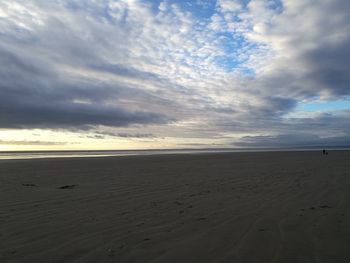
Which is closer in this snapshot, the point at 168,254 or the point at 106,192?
the point at 168,254

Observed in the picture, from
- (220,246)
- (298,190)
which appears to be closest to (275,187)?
(298,190)

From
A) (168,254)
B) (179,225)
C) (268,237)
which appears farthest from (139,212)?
(268,237)

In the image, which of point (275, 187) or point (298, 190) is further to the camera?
point (275, 187)

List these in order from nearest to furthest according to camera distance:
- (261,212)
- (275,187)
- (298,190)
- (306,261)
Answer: (306,261)
(261,212)
(298,190)
(275,187)

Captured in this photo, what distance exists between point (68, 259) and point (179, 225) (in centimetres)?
224

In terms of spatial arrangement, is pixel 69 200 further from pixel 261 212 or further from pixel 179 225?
pixel 261 212

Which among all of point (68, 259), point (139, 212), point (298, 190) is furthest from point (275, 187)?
point (68, 259)

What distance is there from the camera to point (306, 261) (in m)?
3.96

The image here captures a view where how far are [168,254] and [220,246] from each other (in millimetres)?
840

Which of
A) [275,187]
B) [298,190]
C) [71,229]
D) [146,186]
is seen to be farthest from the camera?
[146,186]

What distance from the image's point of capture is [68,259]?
4168 millimetres

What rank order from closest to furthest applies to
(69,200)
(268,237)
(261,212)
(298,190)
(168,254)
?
1. (168,254)
2. (268,237)
3. (261,212)
4. (69,200)
5. (298,190)

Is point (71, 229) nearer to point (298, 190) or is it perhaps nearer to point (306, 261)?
point (306, 261)

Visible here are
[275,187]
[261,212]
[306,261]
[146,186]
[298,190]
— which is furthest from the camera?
[146,186]
